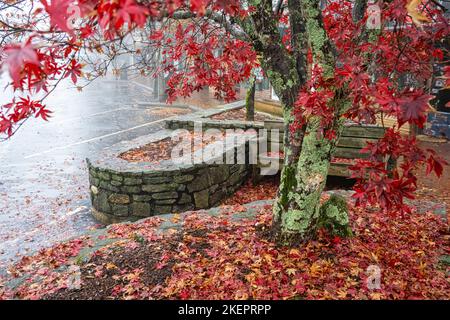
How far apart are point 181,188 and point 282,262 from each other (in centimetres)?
332

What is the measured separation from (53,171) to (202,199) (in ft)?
17.3

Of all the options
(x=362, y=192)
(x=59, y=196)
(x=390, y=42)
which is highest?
(x=390, y=42)

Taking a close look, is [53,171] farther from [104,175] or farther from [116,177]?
[116,177]

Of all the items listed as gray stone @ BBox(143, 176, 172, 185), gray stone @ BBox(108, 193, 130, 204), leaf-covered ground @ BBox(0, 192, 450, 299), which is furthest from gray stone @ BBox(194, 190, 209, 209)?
leaf-covered ground @ BBox(0, 192, 450, 299)

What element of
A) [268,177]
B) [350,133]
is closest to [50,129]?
[268,177]

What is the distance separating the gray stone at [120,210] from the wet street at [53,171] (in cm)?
55

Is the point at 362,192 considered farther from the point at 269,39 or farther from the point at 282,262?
the point at 269,39

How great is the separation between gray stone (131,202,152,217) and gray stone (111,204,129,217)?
14 centimetres

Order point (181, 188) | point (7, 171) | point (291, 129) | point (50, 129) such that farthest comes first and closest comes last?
1. point (50, 129)
2. point (7, 171)
3. point (181, 188)
4. point (291, 129)

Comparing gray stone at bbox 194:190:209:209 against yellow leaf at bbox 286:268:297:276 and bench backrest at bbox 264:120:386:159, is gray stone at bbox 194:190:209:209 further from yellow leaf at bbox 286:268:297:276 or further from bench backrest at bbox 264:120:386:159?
yellow leaf at bbox 286:268:297:276

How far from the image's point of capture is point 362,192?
2.56 m

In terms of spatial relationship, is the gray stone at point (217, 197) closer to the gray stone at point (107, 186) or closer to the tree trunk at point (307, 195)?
the gray stone at point (107, 186)

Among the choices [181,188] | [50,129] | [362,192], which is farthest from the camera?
[50,129]

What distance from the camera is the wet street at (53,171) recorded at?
666 cm
